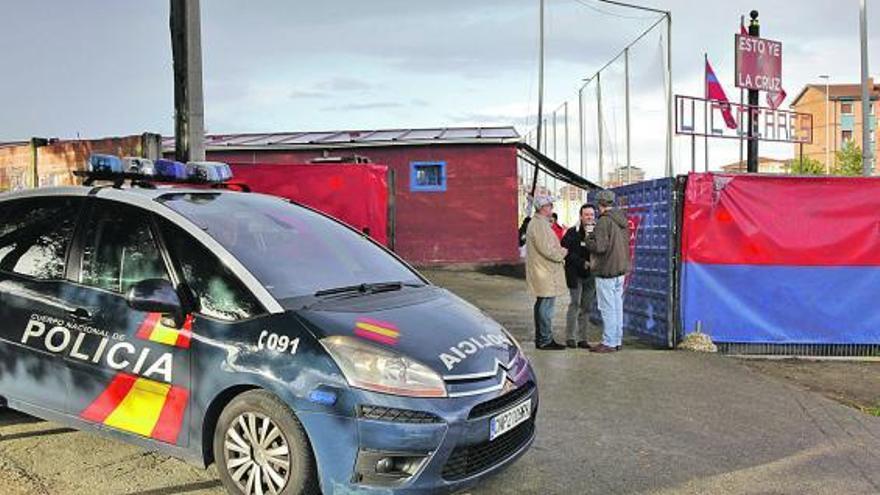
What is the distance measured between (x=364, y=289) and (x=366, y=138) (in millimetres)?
18104

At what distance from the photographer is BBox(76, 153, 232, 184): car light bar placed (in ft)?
16.3

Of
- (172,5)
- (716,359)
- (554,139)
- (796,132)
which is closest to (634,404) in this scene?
(716,359)

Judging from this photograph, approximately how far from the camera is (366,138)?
21.9 m

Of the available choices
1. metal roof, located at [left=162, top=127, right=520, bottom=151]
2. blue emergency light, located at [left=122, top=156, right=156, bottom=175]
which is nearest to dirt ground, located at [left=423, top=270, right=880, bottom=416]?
blue emergency light, located at [left=122, top=156, right=156, bottom=175]

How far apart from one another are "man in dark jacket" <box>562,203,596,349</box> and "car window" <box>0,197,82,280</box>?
538 cm

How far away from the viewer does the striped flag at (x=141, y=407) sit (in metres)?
3.84

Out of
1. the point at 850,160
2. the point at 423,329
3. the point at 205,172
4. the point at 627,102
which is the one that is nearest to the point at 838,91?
the point at 850,160

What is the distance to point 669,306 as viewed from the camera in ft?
28.1

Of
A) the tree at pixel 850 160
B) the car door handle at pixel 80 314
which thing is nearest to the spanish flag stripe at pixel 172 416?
the car door handle at pixel 80 314

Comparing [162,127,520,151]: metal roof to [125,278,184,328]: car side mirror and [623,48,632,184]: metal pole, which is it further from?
[125,278,184,328]: car side mirror

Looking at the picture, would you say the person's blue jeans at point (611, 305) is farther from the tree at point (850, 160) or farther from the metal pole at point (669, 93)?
the tree at point (850, 160)

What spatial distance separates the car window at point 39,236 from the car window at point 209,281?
32.3 inches

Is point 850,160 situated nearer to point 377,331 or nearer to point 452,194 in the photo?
point 452,194

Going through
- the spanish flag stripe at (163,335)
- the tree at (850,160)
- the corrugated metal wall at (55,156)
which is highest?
the tree at (850,160)
